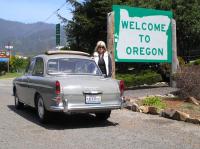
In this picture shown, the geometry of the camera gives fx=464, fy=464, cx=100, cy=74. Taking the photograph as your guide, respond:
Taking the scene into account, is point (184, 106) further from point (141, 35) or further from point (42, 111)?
point (141, 35)

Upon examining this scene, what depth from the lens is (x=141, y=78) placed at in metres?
21.7

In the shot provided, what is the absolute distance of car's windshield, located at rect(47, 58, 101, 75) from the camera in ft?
36.8

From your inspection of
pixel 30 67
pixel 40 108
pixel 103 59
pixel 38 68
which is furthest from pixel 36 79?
pixel 103 59

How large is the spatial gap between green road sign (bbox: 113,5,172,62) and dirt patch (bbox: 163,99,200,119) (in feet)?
14.1

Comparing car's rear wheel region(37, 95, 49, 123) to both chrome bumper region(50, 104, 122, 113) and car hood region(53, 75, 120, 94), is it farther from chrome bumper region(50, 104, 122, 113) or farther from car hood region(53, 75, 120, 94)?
car hood region(53, 75, 120, 94)

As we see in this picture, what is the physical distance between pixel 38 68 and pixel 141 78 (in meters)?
10.4

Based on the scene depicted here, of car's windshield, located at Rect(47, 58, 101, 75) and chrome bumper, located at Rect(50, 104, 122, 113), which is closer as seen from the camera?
chrome bumper, located at Rect(50, 104, 122, 113)

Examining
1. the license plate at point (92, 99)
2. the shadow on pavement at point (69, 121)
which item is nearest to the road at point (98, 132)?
the shadow on pavement at point (69, 121)

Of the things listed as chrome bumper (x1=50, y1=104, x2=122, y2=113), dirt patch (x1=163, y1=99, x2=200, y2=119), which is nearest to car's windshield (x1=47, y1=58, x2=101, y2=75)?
chrome bumper (x1=50, y1=104, x2=122, y2=113)

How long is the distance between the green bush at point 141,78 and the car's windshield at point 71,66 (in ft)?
30.1

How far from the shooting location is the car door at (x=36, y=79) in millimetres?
11251

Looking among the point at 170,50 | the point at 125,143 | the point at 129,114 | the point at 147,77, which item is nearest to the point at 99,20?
the point at 147,77

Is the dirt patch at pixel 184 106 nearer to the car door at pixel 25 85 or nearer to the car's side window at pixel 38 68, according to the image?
the car's side window at pixel 38 68

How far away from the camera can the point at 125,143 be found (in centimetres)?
857
